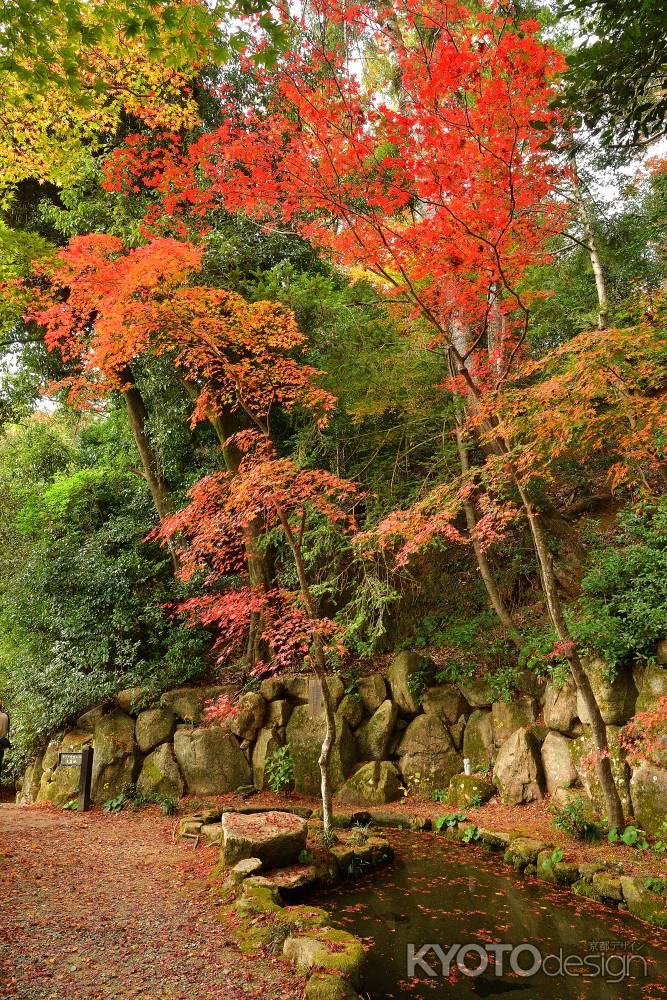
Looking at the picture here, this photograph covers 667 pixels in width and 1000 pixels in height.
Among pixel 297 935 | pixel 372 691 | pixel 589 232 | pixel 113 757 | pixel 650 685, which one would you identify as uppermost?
pixel 589 232

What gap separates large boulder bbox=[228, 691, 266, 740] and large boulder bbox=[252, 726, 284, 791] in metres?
0.15

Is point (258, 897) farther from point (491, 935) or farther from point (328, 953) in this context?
point (491, 935)

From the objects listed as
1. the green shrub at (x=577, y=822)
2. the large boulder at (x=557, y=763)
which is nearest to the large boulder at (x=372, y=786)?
the large boulder at (x=557, y=763)

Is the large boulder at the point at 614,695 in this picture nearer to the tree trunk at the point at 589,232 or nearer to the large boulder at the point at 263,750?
the large boulder at the point at 263,750

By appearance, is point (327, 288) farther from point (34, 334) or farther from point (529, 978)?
point (529, 978)

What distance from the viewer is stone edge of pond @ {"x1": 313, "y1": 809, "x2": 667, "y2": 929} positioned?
14.3ft

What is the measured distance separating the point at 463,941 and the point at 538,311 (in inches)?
362

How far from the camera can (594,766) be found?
5855mm

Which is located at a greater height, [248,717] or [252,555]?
[252,555]

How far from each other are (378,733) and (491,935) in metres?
3.67

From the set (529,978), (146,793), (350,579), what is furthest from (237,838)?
(350,579)

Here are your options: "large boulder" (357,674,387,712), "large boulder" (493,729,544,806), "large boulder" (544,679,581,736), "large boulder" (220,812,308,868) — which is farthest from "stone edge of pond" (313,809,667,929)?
"large boulder" (357,674,387,712)

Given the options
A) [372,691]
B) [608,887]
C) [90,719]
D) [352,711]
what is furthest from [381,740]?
[90,719]

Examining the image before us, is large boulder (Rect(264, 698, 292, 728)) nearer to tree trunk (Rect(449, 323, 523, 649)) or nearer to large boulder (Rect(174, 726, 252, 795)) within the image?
large boulder (Rect(174, 726, 252, 795))
